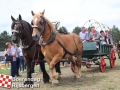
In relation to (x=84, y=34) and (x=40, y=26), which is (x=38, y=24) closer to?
(x=40, y=26)

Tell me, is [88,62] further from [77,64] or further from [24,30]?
[24,30]

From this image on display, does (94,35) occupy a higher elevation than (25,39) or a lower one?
higher

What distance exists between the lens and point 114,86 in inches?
217

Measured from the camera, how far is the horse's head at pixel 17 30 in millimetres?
6090

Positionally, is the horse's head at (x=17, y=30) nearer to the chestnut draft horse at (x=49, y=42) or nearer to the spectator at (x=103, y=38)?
the chestnut draft horse at (x=49, y=42)

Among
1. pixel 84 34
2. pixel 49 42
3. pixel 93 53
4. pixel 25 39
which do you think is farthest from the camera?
pixel 84 34

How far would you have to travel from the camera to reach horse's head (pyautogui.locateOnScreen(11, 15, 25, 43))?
6090 mm

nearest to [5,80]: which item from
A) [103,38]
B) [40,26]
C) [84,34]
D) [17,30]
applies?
[17,30]

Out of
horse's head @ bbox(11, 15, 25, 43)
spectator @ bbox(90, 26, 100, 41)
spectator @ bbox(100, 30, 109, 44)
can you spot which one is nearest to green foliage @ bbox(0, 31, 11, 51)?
spectator @ bbox(100, 30, 109, 44)

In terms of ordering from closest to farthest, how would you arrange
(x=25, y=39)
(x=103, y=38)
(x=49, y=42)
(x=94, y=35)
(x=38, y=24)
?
(x=38, y=24)
(x=49, y=42)
(x=25, y=39)
(x=94, y=35)
(x=103, y=38)

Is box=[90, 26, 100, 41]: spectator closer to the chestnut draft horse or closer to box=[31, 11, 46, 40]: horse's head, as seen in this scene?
the chestnut draft horse

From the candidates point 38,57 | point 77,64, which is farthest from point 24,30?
point 77,64

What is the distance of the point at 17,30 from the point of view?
6.14 m

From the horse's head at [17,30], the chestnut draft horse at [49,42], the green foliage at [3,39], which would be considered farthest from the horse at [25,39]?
the green foliage at [3,39]
